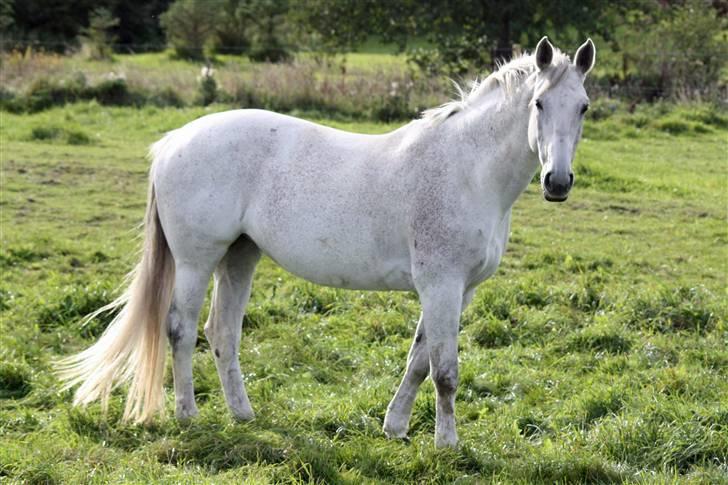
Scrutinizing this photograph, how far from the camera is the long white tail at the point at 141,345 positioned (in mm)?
5320

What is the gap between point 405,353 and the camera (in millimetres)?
6500

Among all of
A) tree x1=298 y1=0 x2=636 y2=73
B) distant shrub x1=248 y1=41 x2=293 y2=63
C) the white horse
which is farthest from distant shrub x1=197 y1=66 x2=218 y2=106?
the white horse

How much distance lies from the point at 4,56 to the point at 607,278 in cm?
1359

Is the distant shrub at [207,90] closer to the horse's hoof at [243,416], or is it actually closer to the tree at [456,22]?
the tree at [456,22]

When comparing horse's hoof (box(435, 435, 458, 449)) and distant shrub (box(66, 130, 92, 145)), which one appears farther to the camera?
distant shrub (box(66, 130, 92, 145))

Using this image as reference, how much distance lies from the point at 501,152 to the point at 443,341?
103 centimetres

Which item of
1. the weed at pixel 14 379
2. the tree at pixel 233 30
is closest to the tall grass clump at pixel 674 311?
the weed at pixel 14 379

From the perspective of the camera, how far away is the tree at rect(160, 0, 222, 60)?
1069 inches

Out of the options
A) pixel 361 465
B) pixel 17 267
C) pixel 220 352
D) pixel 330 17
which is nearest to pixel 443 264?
pixel 361 465

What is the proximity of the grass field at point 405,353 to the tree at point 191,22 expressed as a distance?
54.7 feet

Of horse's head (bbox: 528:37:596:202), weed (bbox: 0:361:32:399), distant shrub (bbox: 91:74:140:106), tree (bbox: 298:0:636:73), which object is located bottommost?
weed (bbox: 0:361:32:399)

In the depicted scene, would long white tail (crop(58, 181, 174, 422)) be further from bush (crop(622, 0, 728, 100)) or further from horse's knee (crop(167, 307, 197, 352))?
bush (crop(622, 0, 728, 100))

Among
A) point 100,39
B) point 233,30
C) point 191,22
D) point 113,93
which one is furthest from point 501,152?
point 233,30

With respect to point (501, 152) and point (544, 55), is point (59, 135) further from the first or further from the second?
point (544, 55)
